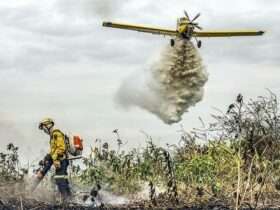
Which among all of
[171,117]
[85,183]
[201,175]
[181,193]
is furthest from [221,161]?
[171,117]

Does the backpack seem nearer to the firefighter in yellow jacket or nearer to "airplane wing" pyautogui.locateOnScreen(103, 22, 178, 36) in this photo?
the firefighter in yellow jacket

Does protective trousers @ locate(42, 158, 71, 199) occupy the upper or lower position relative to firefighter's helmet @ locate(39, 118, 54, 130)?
lower

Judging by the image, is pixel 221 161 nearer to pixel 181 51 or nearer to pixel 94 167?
pixel 94 167

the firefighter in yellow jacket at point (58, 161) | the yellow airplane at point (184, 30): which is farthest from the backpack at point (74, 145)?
the yellow airplane at point (184, 30)

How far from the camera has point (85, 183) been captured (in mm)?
18828

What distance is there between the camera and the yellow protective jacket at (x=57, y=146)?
1806 centimetres

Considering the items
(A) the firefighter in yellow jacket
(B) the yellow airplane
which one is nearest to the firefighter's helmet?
(A) the firefighter in yellow jacket

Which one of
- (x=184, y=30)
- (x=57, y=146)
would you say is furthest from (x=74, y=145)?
(x=184, y=30)

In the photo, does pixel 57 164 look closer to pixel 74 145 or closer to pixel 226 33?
pixel 74 145

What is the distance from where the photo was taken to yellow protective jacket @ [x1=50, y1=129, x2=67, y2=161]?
18062mm

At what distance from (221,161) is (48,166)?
405 cm

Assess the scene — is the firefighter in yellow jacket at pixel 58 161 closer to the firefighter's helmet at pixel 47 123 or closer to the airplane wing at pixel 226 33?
the firefighter's helmet at pixel 47 123

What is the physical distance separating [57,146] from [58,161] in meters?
0.35

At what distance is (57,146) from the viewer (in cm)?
1806
